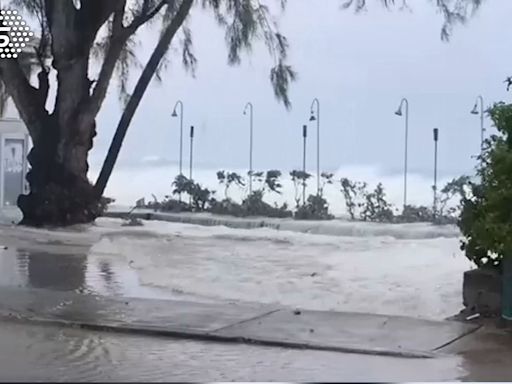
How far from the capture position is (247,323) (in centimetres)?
837

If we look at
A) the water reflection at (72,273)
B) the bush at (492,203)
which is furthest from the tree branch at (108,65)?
the bush at (492,203)

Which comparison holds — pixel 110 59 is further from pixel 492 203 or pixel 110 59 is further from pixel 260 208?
pixel 492 203

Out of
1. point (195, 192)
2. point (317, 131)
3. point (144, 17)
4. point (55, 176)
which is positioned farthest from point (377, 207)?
point (55, 176)

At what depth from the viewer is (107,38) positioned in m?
20.9

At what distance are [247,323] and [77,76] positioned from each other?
1214cm

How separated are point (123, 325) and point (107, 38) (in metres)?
13.7

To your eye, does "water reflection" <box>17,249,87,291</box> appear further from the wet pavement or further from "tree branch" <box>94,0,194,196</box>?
"tree branch" <box>94,0,194,196</box>

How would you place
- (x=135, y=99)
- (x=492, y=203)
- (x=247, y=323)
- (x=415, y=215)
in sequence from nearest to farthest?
(x=492, y=203) → (x=247, y=323) → (x=135, y=99) → (x=415, y=215)

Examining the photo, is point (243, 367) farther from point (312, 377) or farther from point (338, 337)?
point (338, 337)

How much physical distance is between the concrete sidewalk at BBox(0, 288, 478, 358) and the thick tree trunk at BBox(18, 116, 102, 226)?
9938 millimetres

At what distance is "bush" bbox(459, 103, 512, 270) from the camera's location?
810 cm

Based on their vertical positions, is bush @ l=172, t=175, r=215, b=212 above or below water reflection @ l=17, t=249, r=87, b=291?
above

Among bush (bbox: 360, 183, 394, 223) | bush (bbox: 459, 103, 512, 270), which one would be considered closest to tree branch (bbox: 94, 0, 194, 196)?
bush (bbox: 360, 183, 394, 223)

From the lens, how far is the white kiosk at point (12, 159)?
23.7 meters
